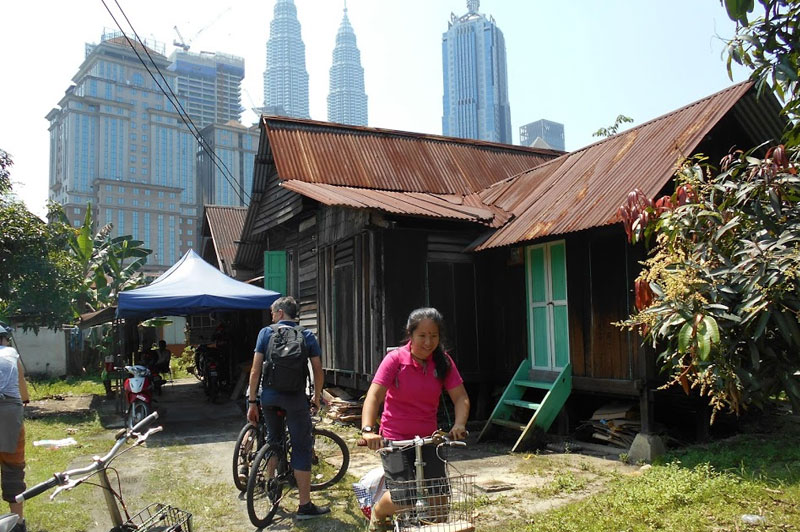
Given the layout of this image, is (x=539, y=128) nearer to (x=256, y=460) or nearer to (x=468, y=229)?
(x=468, y=229)

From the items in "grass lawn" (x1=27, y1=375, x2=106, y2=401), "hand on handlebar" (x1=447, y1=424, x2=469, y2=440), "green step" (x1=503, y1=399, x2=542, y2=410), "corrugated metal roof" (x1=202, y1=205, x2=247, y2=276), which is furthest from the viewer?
"corrugated metal roof" (x1=202, y1=205, x2=247, y2=276)

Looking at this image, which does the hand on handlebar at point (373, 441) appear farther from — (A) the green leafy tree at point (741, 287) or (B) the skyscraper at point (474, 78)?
(B) the skyscraper at point (474, 78)

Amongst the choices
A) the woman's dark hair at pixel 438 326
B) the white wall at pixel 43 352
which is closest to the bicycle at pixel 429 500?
the woman's dark hair at pixel 438 326

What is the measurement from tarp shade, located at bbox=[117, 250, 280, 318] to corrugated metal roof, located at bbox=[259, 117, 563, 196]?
2324mm

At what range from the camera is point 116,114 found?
83.3 m

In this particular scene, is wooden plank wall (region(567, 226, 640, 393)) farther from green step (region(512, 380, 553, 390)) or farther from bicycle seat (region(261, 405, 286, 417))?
bicycle seat (region(261, 405, 286, 417))

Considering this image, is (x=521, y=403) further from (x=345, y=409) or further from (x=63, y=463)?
(x=63, y=463)

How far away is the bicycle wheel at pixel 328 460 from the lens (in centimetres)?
623

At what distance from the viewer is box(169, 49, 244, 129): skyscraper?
200ft

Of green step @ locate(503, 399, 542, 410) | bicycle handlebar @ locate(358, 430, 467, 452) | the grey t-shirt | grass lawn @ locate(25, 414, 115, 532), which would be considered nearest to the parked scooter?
grass lawn @ locate(25, 414, 115, 532)

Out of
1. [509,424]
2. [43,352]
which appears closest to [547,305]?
[509,424]

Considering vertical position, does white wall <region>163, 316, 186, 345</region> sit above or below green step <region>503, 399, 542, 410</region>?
above

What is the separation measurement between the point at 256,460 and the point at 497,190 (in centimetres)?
797

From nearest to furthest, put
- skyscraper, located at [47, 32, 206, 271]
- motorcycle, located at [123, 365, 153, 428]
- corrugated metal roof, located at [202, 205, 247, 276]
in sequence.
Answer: motorcycle, located at [123, 365, 153, 428] → corrugated metal roof, located at [202, 205, 247, 276] → skyscraper, located at [47, 32, 206, 271]
